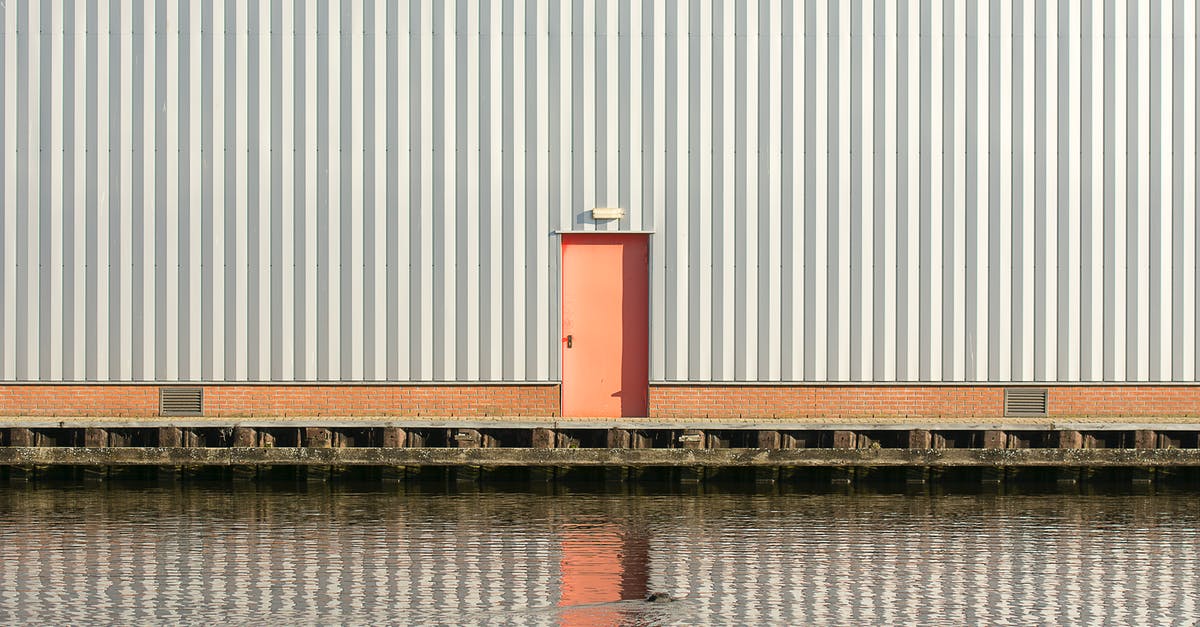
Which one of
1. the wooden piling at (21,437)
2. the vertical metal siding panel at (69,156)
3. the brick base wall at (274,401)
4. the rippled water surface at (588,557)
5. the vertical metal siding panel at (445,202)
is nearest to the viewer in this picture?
the rippled water surface at (588,557)

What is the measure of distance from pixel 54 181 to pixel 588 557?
12681mm

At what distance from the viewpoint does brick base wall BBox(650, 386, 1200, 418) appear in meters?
24.2

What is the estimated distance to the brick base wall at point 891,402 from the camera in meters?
24.2

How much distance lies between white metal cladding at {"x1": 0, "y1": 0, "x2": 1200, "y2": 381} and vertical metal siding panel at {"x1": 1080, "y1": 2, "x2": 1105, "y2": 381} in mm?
44

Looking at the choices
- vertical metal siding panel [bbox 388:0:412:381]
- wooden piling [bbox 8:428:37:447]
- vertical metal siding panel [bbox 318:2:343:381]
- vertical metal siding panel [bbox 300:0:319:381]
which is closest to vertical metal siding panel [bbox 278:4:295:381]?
vertical metal siding panel [bbox 300:0:319:381]

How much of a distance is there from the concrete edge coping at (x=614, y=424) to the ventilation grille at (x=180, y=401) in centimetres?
114

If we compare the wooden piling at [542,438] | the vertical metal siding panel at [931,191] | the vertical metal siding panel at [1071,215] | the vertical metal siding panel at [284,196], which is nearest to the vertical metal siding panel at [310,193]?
the vertical metal siding panel at [284,196]

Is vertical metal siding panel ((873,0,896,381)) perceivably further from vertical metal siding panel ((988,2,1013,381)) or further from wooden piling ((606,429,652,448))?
wooden piling ((606,429,652,448))

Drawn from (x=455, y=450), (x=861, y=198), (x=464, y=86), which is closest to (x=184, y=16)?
(x=464, y=86)

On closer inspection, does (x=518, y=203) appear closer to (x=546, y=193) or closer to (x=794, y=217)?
(x=546, y=193)

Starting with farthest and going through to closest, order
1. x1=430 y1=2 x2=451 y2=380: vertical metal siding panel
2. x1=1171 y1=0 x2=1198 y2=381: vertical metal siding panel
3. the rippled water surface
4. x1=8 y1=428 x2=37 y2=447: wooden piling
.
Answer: x1=1171 y1=0 x2=1198 y2=381: vertical metal siding panel, x1=430 y1=2 x2=451 y2=380: vertical metal siding panel, x1=8 y1=428 x2=37 y2=447: wooden piling, the rippled water surface

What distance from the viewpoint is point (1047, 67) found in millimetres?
24641

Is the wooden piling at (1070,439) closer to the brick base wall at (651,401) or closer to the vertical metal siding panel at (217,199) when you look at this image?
the brick base wall at (651,401)

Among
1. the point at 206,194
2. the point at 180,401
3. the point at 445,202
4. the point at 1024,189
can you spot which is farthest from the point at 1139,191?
the point at 180,401
